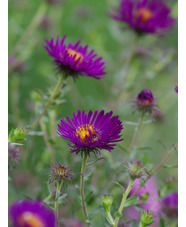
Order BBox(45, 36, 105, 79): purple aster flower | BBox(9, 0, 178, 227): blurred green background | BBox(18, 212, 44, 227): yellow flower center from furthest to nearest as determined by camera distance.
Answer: BBox(9, 0, 178, 227): blurred green background < BBox(45, 36, 105, 79): purple aster flower < BBox(18, 212, 44, 227): yellow flower center

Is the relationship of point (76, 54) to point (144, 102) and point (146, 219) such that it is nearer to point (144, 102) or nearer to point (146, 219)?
point (144, 102)

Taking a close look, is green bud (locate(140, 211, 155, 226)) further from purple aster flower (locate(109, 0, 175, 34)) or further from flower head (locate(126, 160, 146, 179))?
purple aster flower (locate(109, 0, 175, 34))

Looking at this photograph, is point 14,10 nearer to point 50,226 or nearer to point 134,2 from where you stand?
point 134,2

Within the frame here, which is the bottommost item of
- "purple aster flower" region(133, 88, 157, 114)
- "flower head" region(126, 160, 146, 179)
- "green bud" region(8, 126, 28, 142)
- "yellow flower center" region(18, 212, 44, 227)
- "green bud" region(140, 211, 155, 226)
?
"yellow flower center" region(18, 212, 44, 227)

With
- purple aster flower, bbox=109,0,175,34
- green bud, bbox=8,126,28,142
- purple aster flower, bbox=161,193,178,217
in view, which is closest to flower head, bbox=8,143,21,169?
green bud, bbox=8,126,28,142

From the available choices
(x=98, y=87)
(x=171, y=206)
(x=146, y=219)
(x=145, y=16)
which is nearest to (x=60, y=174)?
(x=146, y=219)

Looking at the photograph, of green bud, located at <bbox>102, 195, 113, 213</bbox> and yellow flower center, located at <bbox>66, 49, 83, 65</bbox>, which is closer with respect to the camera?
green bud, located at <bbox>102, 195, 113, 213</bbox>

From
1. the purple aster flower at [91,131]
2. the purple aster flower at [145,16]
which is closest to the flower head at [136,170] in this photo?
the purple aster flower at [91,131]

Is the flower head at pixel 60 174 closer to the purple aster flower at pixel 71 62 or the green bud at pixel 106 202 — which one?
the green bud at pixel 106 202
